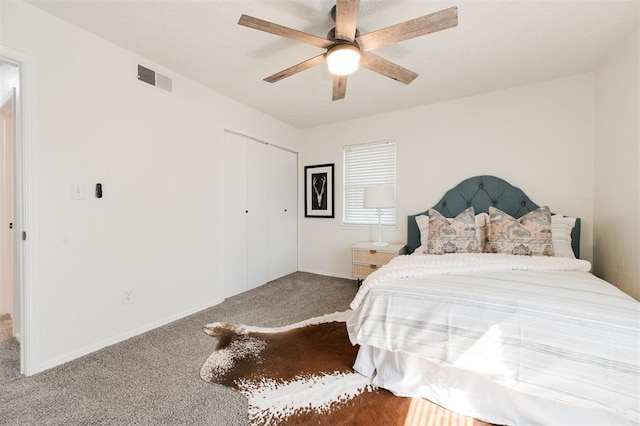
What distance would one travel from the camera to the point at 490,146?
3.18m

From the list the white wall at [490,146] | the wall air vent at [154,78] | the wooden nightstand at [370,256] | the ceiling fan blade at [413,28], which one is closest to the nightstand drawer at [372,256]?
the wooden nightstand at [370,256]

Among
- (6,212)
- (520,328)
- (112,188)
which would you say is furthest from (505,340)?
(6,212)

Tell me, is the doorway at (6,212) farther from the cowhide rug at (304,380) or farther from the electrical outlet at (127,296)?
the cowhide rug at (304,380)

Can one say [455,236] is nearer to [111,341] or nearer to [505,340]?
[505,340]

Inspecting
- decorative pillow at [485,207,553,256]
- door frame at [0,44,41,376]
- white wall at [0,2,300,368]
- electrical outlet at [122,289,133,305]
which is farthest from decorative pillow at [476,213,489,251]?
door frame at [0,44,41,376]

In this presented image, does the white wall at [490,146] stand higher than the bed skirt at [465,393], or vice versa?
the white wall at [490,146]

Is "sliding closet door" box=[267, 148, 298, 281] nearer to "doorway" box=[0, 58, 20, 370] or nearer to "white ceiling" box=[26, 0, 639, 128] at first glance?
"white ceiling" box=[26, 0, 639, 128]

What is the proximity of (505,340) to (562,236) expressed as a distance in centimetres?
188

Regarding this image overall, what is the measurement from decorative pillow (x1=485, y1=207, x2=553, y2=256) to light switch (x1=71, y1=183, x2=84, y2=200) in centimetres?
363

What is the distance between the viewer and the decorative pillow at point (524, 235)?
242 centimetres

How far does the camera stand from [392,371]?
1.63m

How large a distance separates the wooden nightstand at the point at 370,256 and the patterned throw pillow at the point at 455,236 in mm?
590

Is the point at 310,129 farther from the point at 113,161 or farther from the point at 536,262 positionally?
the point at 536,262

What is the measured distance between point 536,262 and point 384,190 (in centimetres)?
175
